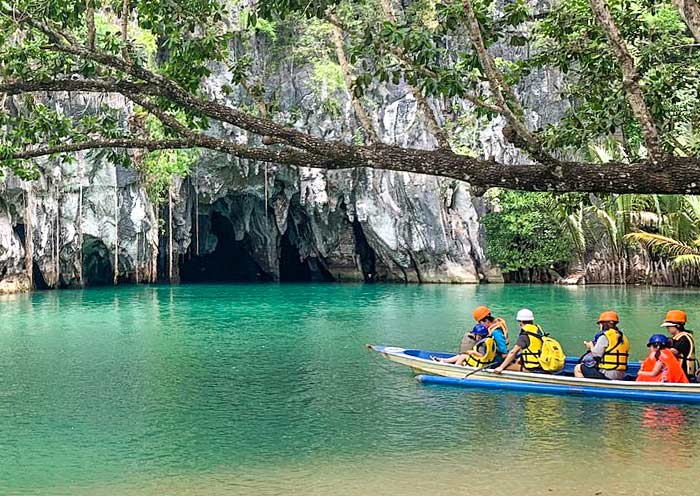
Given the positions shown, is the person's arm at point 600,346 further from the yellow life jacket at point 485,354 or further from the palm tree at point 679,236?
the palm tree at point 679,236

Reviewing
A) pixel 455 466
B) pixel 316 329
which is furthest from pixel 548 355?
pixel 316 329

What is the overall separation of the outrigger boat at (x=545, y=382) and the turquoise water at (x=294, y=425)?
0.48ft

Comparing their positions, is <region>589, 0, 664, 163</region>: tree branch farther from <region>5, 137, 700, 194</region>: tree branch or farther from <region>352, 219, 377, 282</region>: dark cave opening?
<region>352, 219, 377, 282</region>: dark cave opening

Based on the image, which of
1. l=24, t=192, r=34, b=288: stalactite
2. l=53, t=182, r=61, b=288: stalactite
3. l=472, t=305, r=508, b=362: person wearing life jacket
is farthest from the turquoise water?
l=53, t=182, r=61, b=288: stalactite

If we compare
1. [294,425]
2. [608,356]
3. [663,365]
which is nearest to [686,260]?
[608,356]

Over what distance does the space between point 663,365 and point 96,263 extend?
2999cm

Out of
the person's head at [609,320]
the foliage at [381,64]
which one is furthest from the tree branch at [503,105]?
the person's head at [609,320]

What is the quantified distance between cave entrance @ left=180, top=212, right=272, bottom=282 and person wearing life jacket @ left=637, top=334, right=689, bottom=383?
33015 millimetres

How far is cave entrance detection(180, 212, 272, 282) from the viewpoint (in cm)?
4250

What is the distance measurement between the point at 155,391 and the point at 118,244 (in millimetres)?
23286

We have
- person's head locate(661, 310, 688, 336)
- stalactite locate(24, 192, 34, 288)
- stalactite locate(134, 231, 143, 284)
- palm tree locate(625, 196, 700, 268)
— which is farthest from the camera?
stalactite locate(134, 231, 143, 284)

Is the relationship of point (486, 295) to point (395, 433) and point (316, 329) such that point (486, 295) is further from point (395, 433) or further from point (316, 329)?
point (395, 433)

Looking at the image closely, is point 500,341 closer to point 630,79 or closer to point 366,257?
point 630,79

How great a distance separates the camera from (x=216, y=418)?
895 cm
